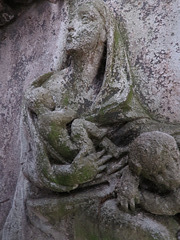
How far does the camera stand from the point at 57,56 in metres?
2.01

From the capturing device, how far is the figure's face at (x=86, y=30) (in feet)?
5.34

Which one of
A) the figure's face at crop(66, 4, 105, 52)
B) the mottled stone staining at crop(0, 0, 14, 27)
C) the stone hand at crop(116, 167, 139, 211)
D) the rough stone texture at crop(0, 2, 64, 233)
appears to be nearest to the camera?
the stone hand at crop(116, 167, 139, 211)

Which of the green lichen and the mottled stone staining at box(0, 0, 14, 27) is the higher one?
the mottled stone staining at box(0, 0, 14, 27)

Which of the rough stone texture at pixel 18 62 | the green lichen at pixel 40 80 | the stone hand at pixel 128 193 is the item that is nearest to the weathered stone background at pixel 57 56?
the rough stone texture at pixel 18 62

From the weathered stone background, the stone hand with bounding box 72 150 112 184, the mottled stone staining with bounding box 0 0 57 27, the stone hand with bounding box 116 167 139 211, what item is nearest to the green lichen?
the weathered stone background

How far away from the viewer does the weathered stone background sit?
1662 mm

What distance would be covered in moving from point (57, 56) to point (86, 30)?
1.39 feet

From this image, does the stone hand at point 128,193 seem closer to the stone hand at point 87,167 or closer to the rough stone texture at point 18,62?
the stone hand at point 87,167

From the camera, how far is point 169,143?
1354 mm

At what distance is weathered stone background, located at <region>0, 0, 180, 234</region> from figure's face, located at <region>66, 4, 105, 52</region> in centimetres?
25

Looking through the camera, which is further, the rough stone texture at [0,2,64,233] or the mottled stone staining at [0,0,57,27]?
the mottled stone staining at [0,0,57,27]

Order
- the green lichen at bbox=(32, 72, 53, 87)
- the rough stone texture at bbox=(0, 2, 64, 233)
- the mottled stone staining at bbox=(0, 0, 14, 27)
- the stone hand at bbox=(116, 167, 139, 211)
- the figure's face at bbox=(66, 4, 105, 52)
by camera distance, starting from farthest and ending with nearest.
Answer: the mottled stone staining at bbox=(0, 0, 14, 27)
the rough stone texture at bbox=(0, 2, 64, 233)
the green lichen at bbox=(32, 72, 53, 87)
the figure's face at bbox=(66, 4, 105, 52)
the stone hand at bbox=(116, 167, 139, 211)

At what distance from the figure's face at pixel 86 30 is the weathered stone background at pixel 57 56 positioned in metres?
0.25

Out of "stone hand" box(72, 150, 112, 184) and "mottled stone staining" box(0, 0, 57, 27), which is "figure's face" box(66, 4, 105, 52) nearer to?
"stone hand" box(72, 150, 112, 184)
